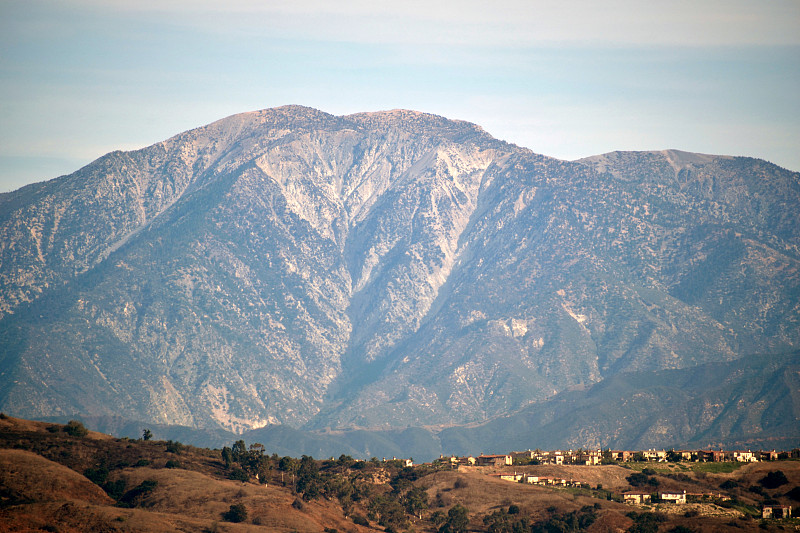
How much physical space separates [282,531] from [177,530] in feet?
61.4

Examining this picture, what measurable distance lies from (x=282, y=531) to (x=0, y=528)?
4660cm

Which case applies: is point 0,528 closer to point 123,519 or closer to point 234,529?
point 123,519

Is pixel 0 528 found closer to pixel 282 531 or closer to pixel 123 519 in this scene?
pixel 123 519

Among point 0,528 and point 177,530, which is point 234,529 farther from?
point 0,528

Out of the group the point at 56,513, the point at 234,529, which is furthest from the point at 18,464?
the point at 234,529

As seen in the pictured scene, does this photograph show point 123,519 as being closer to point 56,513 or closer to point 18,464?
point 56,513

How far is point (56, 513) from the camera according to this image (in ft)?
594

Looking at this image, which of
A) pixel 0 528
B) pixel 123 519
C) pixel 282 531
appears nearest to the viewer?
pixel 0 528

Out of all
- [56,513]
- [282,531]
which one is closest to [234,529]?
[282,531]

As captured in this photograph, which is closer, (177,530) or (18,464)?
(177,530)

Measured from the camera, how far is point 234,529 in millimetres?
194375

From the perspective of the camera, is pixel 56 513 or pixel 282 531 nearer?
pixel 56 513

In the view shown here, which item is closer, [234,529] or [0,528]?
[0,528]

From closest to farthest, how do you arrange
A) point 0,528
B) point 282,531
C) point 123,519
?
point 0,528, point 123,519, point 282,531
